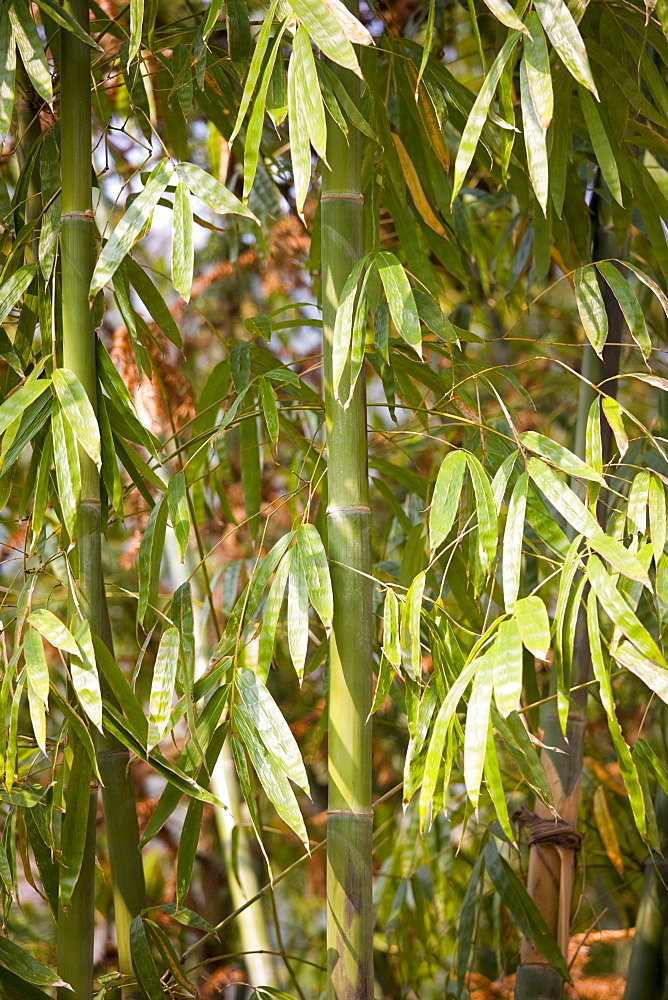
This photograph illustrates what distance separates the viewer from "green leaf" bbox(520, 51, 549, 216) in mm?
657

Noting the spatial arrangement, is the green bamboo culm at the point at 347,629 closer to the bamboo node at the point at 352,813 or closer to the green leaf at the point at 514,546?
the bamboo node at the point at 352,813

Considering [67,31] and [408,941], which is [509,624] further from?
[408,941]

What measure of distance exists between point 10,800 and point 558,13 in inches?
26.8

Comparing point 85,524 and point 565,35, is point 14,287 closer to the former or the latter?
point 85,524

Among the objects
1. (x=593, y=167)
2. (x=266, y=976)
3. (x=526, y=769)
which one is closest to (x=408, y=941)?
(x=266, y=976)

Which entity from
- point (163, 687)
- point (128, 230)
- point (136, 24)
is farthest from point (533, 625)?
point (136, 24)

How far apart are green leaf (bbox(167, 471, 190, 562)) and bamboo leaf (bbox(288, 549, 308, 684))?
9 cm

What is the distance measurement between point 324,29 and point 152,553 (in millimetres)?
423

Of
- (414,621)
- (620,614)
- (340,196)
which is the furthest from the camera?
(340,196)

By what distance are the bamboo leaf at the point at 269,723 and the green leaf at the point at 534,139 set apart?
395 mm

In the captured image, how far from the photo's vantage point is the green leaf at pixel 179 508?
784 mm

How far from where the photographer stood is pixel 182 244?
2.30 ft

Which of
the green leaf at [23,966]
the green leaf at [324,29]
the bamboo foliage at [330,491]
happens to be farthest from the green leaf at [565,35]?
the green leaf at [23,966]

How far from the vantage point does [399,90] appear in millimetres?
1005
